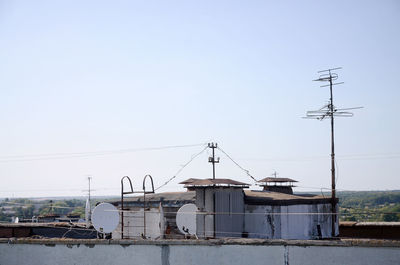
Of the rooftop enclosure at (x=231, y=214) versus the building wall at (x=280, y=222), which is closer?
the rooftop enclosure at (x=231, y=214)

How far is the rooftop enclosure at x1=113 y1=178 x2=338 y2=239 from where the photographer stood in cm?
2414

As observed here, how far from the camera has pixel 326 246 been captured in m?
15.2

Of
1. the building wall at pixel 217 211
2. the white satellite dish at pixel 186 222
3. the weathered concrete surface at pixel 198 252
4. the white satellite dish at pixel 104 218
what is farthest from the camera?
the building wall at pixel 217 211

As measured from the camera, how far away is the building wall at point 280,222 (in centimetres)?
2608

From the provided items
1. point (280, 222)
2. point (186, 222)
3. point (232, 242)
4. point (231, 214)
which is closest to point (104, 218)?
point (186, 222)

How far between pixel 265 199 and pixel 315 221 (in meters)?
5.39

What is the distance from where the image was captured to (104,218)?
65.2 feet

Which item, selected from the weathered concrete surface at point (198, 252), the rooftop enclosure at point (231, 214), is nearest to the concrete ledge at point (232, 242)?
the weathered concrete surface at point (198, 252)

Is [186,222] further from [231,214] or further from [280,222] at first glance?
[280,222]

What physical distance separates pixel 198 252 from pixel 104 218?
5.52 m

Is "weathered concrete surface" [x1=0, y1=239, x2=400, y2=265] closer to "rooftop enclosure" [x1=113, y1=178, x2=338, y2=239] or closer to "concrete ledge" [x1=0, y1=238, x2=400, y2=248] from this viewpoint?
"concrete ledge" [x1=0, y1=238, x2=400, y2=248]

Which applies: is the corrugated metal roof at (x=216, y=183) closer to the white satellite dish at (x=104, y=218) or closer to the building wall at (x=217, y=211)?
the building wall at (x=217, y=211)

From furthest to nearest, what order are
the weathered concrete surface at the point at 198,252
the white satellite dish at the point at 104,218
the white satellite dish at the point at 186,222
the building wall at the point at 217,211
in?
the building wall at the point at 217,211, the white satellite dish at the point at 186,222, the white satellite dish at the point at 104,218, the weathered concrete surface at the point at 198,252

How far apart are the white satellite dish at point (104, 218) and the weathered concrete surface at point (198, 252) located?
96.9 inches
